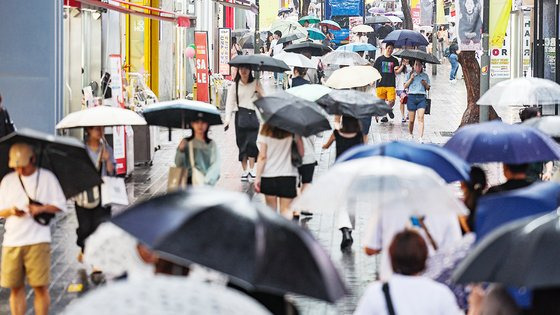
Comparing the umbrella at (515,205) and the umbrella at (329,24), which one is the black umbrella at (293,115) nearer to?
the umbrella at (515,205)

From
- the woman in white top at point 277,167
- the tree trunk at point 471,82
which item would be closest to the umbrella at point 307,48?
the tree trunk at point 471,82

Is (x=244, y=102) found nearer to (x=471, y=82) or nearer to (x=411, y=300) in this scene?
(x=471, y=82)

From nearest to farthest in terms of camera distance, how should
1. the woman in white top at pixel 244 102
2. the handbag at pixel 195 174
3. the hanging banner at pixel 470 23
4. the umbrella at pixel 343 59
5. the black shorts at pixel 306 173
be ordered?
the handbag at pixel 195 174 < the black shorts at pixel 306 173 < the woman in white top at pixel 244 102 < the hanging banner at pixel 470 23 < the umbrella at pixel 343 59

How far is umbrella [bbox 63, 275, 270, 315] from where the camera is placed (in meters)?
3.45

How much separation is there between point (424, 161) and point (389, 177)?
972 mm

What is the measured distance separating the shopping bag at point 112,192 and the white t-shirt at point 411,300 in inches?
232

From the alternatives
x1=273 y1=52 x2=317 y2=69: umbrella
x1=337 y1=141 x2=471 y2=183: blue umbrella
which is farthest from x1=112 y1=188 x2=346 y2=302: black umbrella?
x1=273 y1=52 x2=317 y2=69: umbrella

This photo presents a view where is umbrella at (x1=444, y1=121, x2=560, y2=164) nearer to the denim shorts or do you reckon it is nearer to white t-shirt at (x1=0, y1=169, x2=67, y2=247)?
white t-shirt at (x1=0, y1=169, x2=67, y2=247)

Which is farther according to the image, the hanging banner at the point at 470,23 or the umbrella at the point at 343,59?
the umbrella at the point at 343,59

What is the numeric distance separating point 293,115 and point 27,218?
12.6 feet

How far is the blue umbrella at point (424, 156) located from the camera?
325 inches

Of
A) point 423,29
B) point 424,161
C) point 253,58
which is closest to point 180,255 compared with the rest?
point 424,161

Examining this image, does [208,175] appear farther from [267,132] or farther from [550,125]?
[550,125]

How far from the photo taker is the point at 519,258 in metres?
5.41
